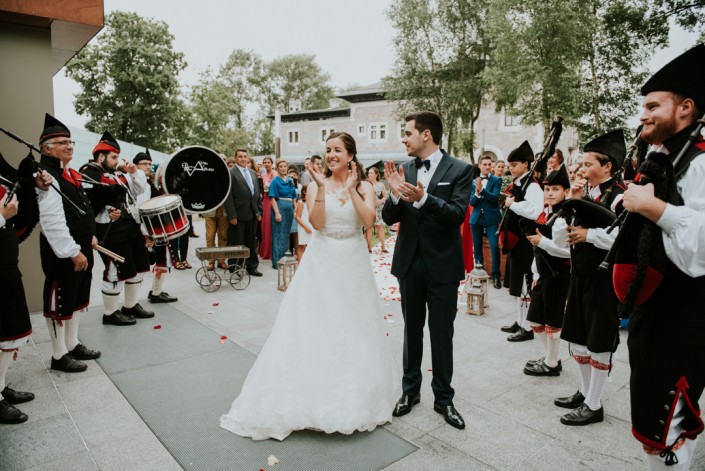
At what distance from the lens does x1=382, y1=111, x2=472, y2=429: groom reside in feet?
12.3

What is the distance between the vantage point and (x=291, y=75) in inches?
2393

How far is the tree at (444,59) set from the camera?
101 feet

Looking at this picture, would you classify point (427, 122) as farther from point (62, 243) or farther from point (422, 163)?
point (62, 243)

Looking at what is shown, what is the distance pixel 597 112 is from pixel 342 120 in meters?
30.2

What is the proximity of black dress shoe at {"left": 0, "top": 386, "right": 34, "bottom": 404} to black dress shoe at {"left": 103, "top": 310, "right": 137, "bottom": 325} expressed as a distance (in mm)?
2159

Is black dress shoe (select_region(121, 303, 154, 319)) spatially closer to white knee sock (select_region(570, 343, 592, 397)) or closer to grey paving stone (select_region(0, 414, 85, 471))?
grey paving stone (select_region(0, 414, 85, 471))

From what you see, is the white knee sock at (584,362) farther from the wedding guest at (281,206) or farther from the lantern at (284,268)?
the wedding guest at (281,206)

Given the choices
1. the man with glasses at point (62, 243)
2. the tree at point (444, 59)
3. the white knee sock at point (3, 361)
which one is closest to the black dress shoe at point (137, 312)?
the man with glasses at point (62, 243)

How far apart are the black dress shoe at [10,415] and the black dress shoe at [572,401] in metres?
4.58

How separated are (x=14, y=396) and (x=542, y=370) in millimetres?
5060

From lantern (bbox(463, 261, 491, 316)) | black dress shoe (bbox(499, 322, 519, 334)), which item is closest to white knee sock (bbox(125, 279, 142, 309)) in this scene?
lantern (bbox(463, 261, 491, 316))

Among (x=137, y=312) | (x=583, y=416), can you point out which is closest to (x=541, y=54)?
(x=137, y=312)

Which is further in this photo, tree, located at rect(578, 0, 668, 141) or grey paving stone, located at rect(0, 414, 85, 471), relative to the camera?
tree, located at rect(578, 0, 668, 141)

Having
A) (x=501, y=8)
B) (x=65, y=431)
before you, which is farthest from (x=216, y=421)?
(x=501, y=8)
